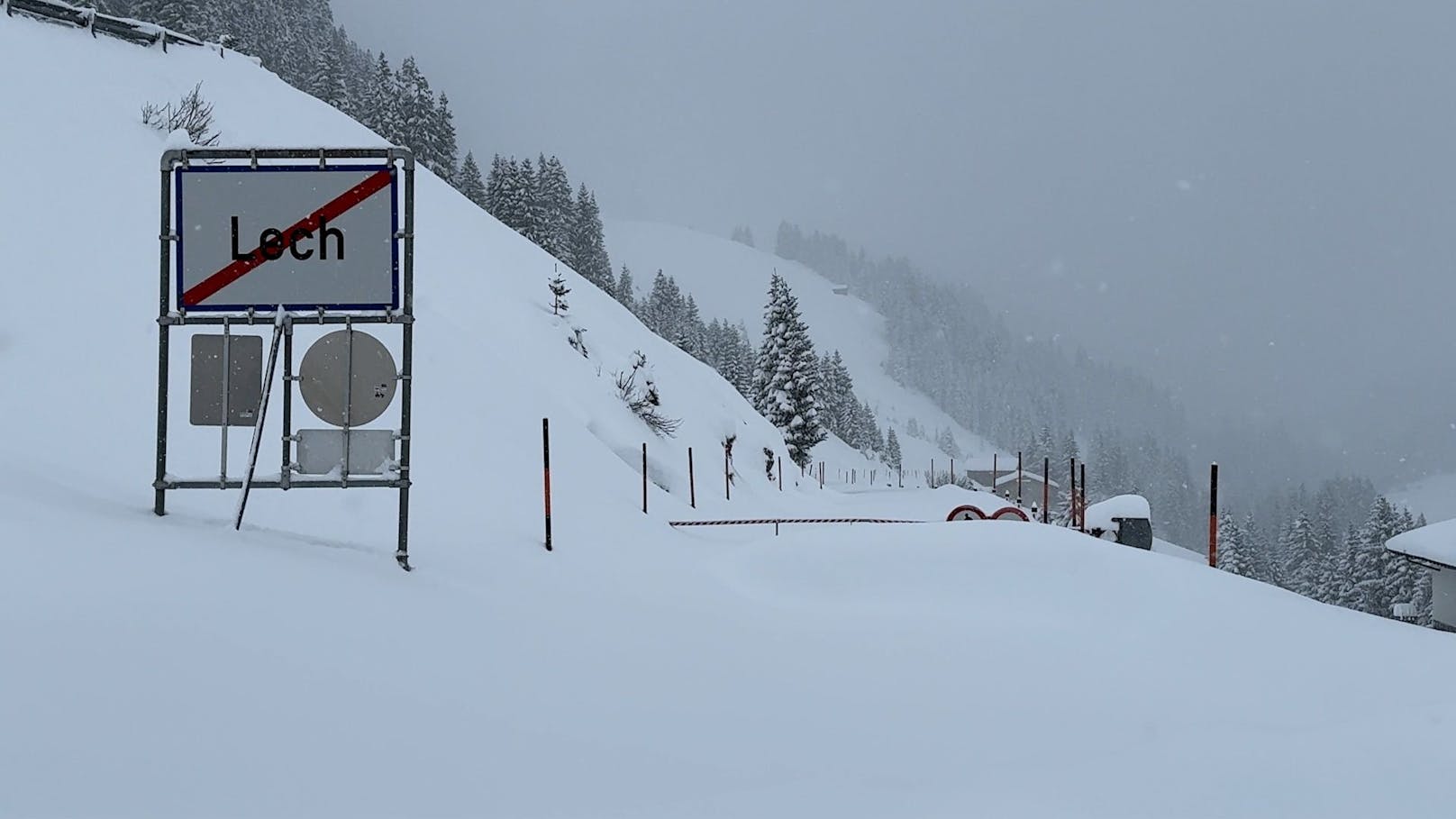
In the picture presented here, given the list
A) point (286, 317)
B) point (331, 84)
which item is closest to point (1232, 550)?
point (331, 84)

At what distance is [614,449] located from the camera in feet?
64.8

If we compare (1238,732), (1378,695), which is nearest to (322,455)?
(1238,732)

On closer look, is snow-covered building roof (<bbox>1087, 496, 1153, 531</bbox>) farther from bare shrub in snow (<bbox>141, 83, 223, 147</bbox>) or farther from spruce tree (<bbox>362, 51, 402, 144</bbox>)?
spruce tree (<bbox>362, 51, 402, 144</bbox>)

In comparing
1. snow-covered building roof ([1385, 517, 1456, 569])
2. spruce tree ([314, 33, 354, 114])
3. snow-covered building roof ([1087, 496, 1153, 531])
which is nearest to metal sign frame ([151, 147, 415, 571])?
snow-covered building roof ([1087, 496, 1153, 531])

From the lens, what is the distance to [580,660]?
425cm

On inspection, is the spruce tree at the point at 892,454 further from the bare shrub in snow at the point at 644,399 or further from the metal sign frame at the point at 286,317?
the metal sign frame at the point at 286,317

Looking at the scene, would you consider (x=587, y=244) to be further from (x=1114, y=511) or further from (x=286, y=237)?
(x=286, y=237)

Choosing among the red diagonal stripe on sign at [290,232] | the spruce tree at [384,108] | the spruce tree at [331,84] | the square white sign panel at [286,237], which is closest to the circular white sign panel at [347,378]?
the square white sign panel at [286,237]

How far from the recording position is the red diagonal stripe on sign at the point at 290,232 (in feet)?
17.2

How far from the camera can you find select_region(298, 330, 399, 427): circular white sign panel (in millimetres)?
5336

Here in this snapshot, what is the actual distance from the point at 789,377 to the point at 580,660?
152 ft

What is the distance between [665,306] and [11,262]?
7335 cm

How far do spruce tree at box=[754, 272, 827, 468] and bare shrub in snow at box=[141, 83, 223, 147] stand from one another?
32.8 m

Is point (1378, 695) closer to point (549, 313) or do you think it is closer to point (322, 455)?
point (322, 455)
